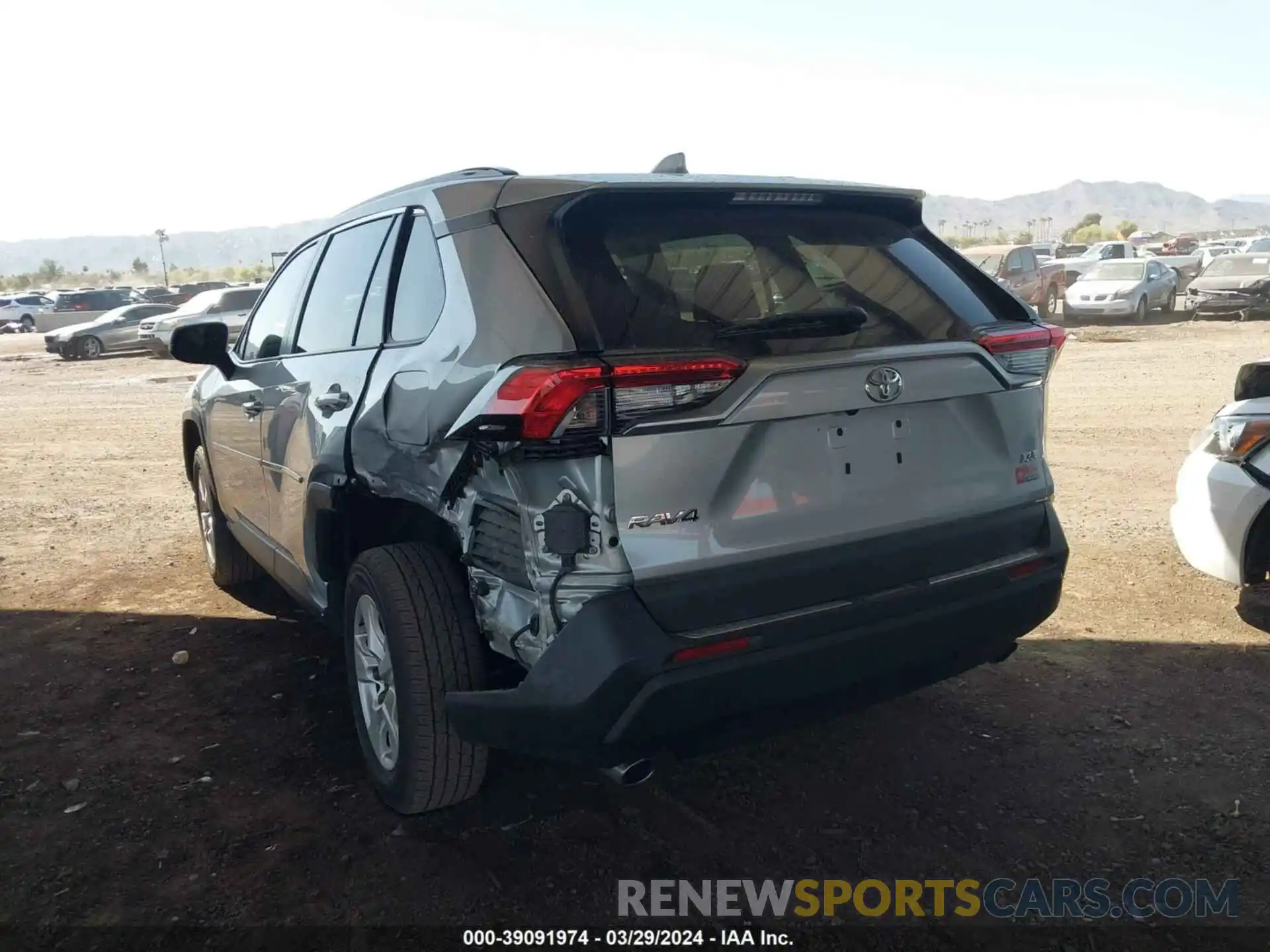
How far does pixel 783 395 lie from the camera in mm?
2482

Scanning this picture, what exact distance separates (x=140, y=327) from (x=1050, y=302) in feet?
76.0

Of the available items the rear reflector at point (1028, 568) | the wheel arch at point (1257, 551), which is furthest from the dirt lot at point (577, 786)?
the rear reflector at point (1028, 568)

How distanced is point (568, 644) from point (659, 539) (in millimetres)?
325

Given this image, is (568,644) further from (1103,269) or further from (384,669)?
(1103,269)

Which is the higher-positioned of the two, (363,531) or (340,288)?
(340,288)

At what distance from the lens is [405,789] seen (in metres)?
3.02

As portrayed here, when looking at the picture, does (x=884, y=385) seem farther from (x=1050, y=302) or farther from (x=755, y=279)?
(x=1050, y=302)

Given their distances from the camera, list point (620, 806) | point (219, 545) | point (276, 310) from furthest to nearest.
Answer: point (219, 545) < point (276, 310) < point (620, 806)

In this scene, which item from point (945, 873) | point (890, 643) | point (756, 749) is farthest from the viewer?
point (756, 749)

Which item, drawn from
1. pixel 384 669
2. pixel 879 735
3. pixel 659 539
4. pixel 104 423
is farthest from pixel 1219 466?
pixel 104 423

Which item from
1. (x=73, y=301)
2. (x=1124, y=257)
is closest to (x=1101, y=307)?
(x=1124, y=257)

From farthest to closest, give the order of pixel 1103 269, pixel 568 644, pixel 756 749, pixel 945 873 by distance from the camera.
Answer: pixel 1103 269, pixel 756 749, pixel 945 873, pixel 568 644

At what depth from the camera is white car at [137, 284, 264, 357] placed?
76.0ft

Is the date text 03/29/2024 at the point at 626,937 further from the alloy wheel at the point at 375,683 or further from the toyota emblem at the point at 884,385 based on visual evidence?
the toyota emblem at the point at 884,385
